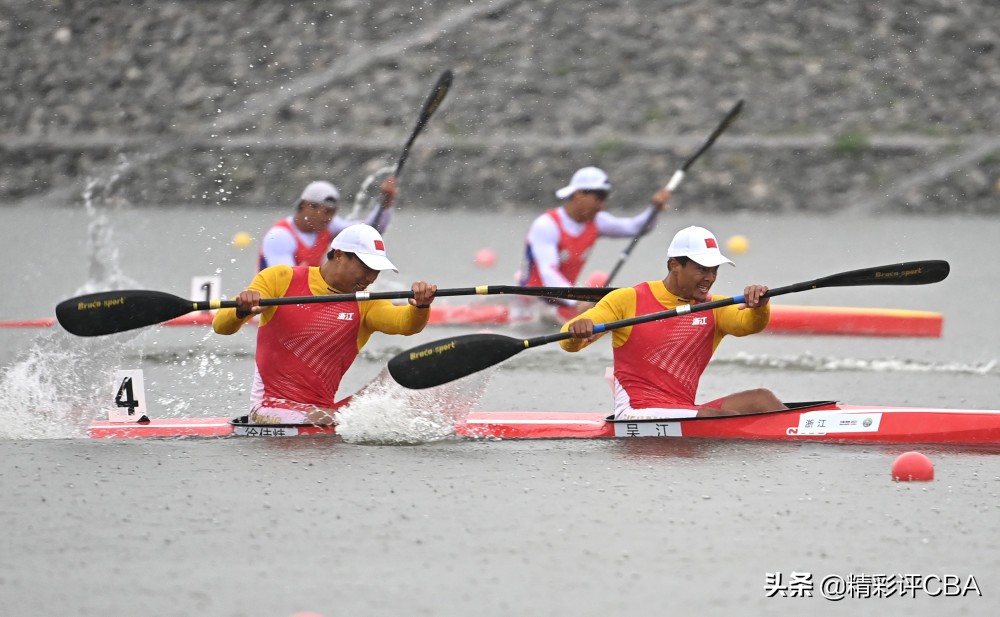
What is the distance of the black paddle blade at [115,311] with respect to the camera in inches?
354

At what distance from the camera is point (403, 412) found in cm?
898

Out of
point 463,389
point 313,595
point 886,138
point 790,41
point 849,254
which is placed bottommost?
point 313,595

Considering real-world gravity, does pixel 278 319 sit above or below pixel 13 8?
below

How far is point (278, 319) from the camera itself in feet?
28.9

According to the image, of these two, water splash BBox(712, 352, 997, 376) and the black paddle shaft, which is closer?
the black paddle shaft

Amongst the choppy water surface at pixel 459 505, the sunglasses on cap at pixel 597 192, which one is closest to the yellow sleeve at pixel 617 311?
the choppy water surface at pixel 459 505

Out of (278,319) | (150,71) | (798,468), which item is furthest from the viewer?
(150,71)

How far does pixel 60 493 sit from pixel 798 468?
362cm

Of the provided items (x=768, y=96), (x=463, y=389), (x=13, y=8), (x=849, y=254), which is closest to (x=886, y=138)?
(x=768, y=96)

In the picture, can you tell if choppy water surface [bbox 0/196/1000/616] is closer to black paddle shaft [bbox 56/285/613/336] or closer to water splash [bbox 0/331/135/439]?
water splash [bbox 0/331/135/439]

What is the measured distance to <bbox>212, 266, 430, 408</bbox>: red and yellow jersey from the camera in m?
8.83

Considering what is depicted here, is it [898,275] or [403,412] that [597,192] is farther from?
[403,412]

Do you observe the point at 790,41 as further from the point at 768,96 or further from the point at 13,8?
the point at 13,8

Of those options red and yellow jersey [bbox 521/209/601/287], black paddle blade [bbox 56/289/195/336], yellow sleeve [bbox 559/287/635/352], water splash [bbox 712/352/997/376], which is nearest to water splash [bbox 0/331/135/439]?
black paddle blade [bbox 56/289/195/336]
